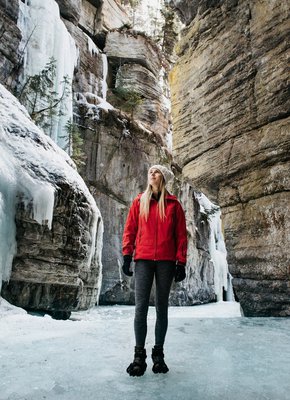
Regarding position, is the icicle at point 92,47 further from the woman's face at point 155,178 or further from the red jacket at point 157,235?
the red jacket at point 157,235

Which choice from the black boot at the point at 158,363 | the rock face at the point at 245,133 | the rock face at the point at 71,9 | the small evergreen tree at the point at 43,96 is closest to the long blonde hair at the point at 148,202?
the black boot at the point at 158,363

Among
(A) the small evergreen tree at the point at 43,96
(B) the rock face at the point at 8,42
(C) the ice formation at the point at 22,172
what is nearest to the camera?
(C) the ice formation at the point at 22,172

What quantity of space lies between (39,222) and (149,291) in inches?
172

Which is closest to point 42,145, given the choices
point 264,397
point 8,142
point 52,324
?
point 8,142

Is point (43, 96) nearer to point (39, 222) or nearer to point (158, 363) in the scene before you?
point (39, 222)

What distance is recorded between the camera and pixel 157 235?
2934 millimetres

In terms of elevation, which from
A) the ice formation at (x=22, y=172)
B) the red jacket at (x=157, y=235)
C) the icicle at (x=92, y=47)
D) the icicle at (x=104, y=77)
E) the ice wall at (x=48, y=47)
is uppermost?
the icicle at (x=92, y=47)

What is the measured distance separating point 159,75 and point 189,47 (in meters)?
17.2

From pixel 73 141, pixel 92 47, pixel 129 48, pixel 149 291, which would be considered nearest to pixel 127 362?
pixel 149 291

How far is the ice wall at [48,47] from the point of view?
1440 cm

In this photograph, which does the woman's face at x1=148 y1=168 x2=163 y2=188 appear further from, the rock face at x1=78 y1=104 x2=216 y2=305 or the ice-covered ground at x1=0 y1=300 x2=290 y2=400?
the rock face at x1=78 y1=104 x2=216 y2=305

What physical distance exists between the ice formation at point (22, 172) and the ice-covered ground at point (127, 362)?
176 centimetres

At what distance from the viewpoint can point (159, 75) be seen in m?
24.5

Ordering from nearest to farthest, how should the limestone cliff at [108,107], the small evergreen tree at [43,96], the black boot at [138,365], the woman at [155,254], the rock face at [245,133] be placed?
the black boot at [138,365]
the woman at [155,254]
the rock face at [245,133]
the small evergreen tree at [43,96]
the limestone cliff at [108,107]
